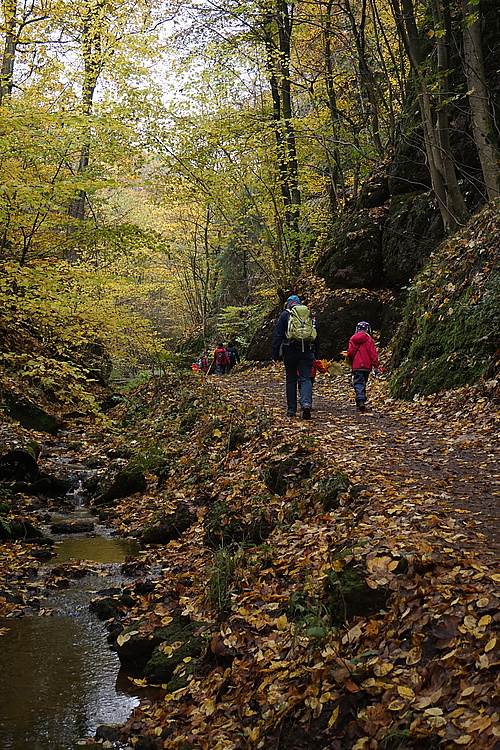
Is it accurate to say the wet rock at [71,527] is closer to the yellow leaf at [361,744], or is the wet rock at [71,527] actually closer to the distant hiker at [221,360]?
the yellow leaf at [361,744]

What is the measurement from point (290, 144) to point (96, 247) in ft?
33.4

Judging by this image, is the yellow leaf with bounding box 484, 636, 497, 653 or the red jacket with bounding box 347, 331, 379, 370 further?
the red jacket with bounding box 347, 331, 379, 370

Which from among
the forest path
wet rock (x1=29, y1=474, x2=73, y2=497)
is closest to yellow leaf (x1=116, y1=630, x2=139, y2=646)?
the forest path

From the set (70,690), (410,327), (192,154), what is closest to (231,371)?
(192,154)

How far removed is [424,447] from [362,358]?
10.7 ft

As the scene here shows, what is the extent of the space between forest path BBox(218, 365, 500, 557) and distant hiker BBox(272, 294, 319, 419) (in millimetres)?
670

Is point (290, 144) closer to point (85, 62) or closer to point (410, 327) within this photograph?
point (85, 62)

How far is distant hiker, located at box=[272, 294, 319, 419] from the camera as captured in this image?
9.74 meters

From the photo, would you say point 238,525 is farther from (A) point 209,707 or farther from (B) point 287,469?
(A) point 209,707

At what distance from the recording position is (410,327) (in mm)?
13359

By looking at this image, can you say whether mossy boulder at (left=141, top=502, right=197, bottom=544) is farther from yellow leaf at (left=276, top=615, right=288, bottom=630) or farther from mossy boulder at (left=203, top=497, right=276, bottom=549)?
yellow leaf at (left=276, top=615, right=288, bottom=630)

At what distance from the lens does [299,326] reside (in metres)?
9.73

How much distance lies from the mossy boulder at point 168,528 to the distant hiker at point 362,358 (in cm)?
398

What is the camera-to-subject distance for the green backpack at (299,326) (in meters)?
9.73
